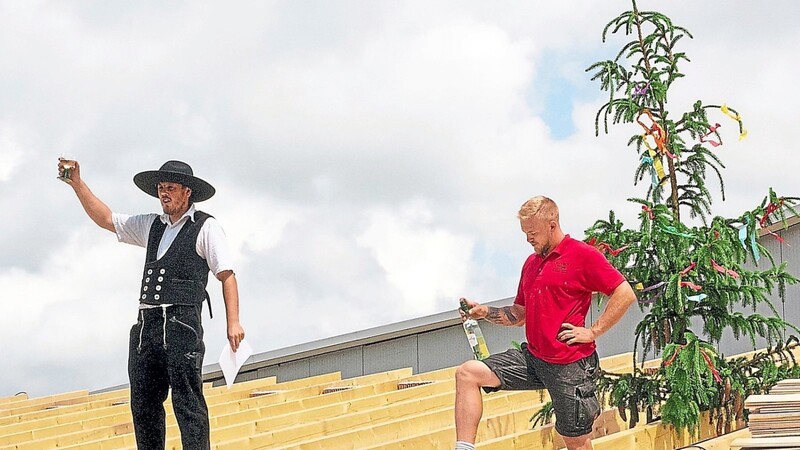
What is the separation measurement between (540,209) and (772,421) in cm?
168

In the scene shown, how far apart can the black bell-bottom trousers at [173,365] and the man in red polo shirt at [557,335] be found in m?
1.22

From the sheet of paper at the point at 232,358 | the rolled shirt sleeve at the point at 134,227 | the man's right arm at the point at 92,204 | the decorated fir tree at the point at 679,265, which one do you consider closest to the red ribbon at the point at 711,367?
the decorated fir tree at the point at 679,265

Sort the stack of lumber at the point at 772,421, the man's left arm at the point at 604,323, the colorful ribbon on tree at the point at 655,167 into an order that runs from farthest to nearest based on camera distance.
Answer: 1. the colorful ribbon on tree at the point at 655,167
2. the stack of lumber at the point at 772,421
3. the man's left arm at the point at 604,323

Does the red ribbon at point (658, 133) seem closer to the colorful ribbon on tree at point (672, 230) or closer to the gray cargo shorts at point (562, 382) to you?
the colorful ribbon on tree at point (672, 230)

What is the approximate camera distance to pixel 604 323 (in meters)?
4.48

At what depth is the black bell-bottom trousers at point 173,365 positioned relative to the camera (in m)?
4.63

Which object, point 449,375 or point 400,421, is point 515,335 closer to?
point 449,375

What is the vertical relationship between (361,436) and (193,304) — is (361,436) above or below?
below

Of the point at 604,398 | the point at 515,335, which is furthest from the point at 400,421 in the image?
the point at 515,335

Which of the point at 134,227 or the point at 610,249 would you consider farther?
the point at 610,249

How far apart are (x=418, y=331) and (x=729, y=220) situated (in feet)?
19.9

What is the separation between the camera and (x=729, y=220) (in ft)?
19.9

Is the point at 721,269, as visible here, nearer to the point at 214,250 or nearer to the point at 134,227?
the point at 214,250

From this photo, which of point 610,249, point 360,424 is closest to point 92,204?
point 360,424
